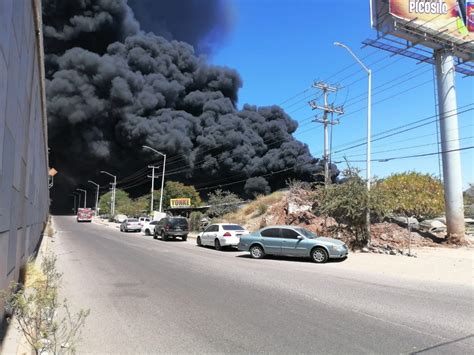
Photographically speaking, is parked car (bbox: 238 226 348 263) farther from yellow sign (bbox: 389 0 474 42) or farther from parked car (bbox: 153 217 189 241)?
yellow sign (bbox: 389 0 474 42)

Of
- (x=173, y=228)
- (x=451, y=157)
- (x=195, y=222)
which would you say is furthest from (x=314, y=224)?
(x=195, y=222)

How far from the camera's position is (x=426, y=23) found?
94.6ft

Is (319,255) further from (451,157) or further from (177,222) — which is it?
(177,222)

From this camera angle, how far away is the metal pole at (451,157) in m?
26.0

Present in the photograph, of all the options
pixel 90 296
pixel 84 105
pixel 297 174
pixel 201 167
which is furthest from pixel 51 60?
pixel 90 296

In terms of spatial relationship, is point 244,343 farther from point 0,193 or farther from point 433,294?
point 433,294

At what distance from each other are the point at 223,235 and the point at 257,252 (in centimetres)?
543

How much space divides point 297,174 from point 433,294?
85.0m

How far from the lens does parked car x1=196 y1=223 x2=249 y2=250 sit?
23.8 meters

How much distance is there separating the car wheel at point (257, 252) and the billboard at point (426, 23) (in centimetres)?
1780

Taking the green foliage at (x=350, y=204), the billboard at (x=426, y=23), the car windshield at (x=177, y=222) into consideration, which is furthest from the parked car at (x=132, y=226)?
the billboard at (x=426, y=23)

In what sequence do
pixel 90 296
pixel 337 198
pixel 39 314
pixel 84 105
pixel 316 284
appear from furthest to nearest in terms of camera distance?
pixel 84 105, pixel 337 198, pixel 316 284, pixel 90 296, pixel 39 314

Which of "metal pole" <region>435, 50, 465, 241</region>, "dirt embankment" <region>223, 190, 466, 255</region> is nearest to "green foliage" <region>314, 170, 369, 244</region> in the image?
"dirt embankment" <region>223, 190, 466, 255</region>

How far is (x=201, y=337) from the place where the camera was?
639 cm
